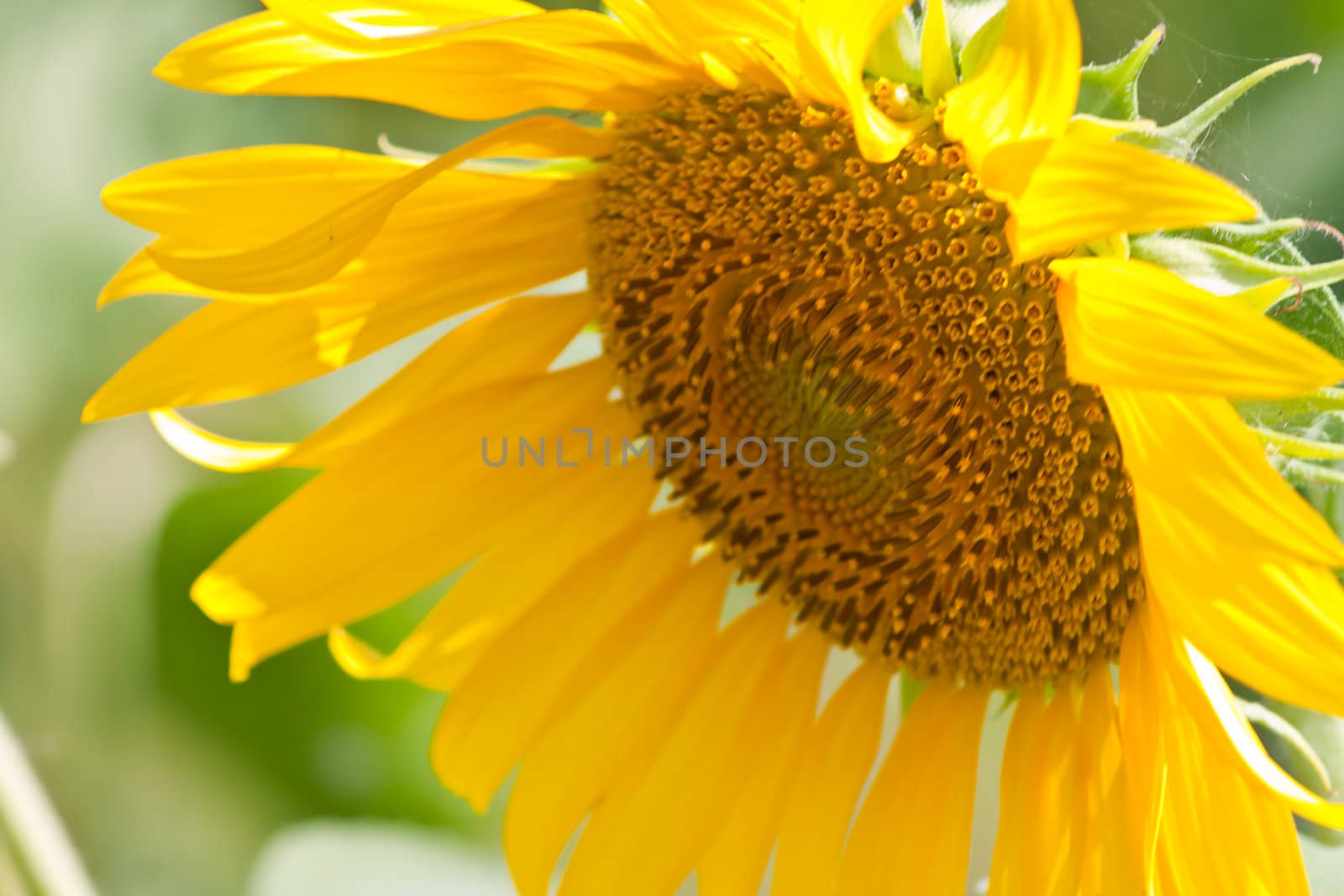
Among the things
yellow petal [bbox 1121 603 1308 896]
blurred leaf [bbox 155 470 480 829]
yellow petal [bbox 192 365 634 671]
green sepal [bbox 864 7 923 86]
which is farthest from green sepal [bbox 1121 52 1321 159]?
blurred leaf [bbox 155 470 480 829]

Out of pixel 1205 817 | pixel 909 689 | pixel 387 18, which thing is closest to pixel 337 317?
pixel 387 18

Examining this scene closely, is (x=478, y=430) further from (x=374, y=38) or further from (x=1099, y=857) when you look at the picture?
(x=1099, y=857)

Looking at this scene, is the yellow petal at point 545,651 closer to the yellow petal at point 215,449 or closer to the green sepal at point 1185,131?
the yellow petal at point 215,449

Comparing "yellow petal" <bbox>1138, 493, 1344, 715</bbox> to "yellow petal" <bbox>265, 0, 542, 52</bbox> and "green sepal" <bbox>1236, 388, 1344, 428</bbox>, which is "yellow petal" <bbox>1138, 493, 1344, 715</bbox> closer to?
"green sepal" <bbox>1236, 388, 1344, 428</bbox>

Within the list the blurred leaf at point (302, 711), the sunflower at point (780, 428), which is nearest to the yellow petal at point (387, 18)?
the sunflower at point (780, 428)

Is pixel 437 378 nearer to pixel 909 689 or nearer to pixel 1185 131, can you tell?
pixel 909 689

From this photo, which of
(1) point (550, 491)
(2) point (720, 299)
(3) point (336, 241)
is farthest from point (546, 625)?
(3) point (336, 241)
